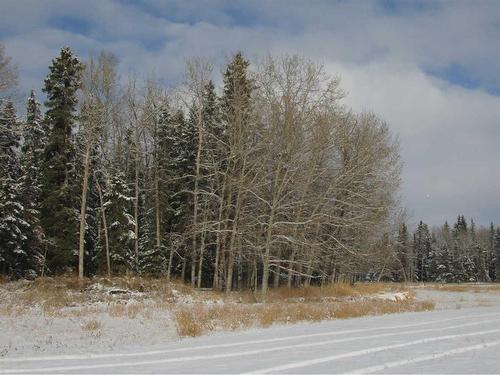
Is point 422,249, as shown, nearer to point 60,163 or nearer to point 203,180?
point 203,180

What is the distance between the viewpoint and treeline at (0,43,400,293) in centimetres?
3027

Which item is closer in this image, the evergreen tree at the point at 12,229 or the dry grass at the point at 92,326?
the dry grass at the point at 92,326

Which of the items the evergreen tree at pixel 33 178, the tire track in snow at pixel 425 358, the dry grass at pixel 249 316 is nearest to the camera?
the tire track in snow at pixel 425 358

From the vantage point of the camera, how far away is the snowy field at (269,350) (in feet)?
27.9

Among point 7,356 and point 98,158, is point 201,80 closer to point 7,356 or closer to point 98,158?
point 98,158

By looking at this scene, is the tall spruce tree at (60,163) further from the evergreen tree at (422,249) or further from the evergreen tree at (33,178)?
the evergreen tree at (422,249)

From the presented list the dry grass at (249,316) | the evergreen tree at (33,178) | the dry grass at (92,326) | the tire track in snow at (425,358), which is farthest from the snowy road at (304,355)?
the evergreen tree at (33,178)

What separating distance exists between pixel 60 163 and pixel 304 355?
31.7 metres

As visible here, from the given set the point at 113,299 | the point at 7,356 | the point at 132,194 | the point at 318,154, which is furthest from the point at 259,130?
→ the point at 7,356

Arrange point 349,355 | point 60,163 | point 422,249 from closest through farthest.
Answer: point 349,355 → point 60,163 → point 422,249

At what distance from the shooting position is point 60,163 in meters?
37.5

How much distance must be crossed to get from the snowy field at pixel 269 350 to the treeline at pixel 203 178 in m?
13.5

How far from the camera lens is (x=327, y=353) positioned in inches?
397

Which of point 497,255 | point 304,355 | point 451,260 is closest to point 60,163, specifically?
point 304,355
